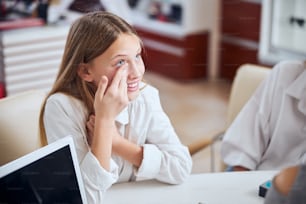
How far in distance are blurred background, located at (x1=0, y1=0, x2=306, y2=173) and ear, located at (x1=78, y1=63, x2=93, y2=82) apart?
880 mm

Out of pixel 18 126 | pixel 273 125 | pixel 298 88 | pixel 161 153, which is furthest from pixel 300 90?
pixel 18 126

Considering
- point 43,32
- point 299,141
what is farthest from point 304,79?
point 43,32

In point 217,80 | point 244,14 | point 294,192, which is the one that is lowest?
point 217,80

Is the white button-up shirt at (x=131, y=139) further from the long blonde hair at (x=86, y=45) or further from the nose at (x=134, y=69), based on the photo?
the nose at (x=134, y=69)

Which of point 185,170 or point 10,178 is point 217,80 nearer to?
point 185,170

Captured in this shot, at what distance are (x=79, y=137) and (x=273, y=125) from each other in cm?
48

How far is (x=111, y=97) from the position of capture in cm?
77

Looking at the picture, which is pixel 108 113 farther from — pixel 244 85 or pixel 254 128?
pixel 244 85

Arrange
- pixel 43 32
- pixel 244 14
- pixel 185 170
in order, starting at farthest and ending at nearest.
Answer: pixel 244 14 → pixel 43 32 → pixel 185 170

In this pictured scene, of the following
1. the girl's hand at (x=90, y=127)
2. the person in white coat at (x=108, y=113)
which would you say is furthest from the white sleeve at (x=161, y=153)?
the girl's hand at (x=90, y=127)

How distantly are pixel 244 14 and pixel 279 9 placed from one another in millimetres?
439

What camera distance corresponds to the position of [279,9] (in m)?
2.38

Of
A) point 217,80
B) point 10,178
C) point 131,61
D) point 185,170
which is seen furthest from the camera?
point 217,80

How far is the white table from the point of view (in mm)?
830
